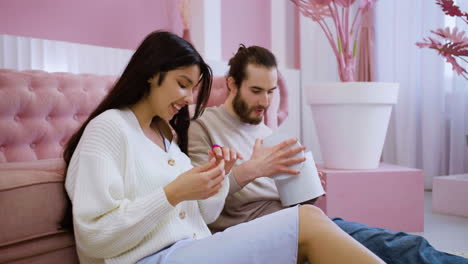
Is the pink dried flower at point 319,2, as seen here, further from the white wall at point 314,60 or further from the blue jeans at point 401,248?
the white wall at point 314,60

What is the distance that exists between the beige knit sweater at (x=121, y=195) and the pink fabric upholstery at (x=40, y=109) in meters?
1.02

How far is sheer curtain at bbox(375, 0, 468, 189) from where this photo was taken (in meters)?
3.29

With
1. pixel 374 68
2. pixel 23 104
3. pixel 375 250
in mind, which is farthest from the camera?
pixel 374 68

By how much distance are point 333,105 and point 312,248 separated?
136 cm

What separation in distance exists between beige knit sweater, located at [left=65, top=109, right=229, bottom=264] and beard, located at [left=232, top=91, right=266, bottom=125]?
60cm

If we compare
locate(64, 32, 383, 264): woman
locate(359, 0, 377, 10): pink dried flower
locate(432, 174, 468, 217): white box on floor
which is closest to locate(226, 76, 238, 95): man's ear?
locate(64, 32, 383, 264): woman

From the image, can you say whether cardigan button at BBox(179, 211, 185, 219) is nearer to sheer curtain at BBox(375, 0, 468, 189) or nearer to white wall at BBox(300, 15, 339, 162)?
sheer curtain at BBox(375, 0, 468, 189)

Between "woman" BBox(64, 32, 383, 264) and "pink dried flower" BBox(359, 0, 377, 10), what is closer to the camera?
"woman" BBox(64, 32, 383, 264)

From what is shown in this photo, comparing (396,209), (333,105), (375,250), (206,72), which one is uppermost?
(206,72)

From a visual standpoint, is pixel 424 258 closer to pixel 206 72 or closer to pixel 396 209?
pixel 206 72

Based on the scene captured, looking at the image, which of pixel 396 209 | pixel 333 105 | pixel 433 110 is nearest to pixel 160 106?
pixel 333 105

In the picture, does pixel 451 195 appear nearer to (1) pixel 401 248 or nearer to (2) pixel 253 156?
(1) pixel 401 248

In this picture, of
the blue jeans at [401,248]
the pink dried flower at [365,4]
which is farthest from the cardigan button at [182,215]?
the pink dried flower at [365,4]

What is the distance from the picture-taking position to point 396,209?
7.47 ft
